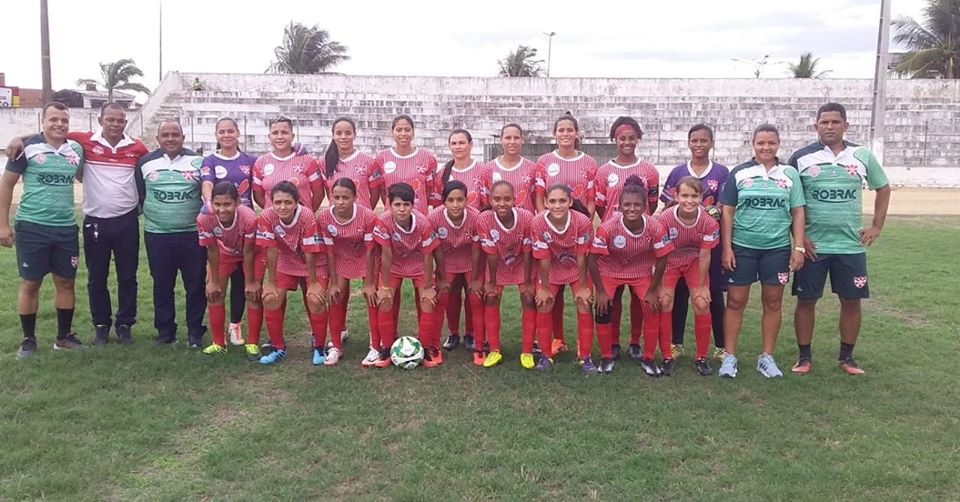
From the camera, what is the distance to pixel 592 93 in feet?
86.3

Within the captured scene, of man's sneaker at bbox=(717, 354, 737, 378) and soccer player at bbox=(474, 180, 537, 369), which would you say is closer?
man's sneaker at bbox=(717, 354, 737, 378)

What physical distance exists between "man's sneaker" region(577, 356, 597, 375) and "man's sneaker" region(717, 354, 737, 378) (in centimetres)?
85

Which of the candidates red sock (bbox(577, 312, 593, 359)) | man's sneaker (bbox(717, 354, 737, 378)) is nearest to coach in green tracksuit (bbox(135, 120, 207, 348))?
red sock (bbox(577, 312, 593, 359))

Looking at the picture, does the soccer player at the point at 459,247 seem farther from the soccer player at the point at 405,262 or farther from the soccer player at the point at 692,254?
the soccer player at the point at 692,254

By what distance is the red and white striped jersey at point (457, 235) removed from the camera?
5.04 metres

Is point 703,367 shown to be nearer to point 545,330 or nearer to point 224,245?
point 545,330

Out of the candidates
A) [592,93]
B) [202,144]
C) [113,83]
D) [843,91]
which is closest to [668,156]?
[592,93]

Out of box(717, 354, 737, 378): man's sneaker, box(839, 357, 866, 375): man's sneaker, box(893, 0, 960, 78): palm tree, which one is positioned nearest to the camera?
box(717, 354, 737, 378): man's sneaker

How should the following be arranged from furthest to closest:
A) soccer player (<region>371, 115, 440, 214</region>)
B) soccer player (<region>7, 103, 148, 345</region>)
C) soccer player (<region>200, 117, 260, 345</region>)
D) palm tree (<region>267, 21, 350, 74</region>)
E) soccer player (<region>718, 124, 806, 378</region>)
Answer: palm tree (<region>267, 21, 350, 74</region>)
soccer player (<region>371, 115, 440, 214</region>)
soccer player (<region>200, 117, 260, 345</region>)
soccer player (<region>7, 103, 148, 345</region>)
soccer player (<region>718, 124, 806, 378</region>)

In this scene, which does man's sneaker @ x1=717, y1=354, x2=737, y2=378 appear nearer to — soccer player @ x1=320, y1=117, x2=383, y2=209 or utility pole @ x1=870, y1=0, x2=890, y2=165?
soccer player @ x1=320, y1=117, x2=383, y2=209

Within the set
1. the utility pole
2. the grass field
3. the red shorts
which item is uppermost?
the utility pole

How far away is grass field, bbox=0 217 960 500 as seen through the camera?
3.34m

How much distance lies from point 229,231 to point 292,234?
18.9 inches

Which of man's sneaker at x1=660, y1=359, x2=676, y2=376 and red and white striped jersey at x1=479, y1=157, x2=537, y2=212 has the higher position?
red and white striped jersey at x1=479, y1=157, x2=537, y2=212
